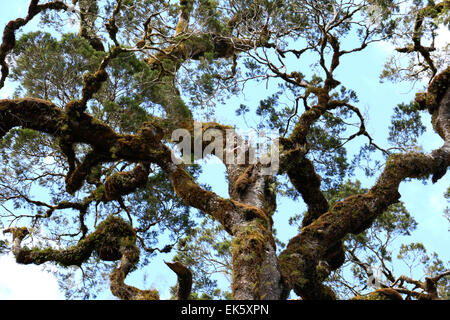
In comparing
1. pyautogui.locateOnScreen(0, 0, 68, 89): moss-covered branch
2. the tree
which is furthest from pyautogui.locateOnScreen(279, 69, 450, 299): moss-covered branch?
pyautogui.locateOnScreen(0, 0, 68, 89): moss-covered branch


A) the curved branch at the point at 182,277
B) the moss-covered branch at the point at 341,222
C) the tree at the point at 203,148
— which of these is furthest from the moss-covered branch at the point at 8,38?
the moss-covered branch at the point at 341,222

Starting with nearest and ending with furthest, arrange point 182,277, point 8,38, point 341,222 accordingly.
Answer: point 182,277 < point 341,222 < point 8,38

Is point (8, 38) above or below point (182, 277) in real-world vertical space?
above

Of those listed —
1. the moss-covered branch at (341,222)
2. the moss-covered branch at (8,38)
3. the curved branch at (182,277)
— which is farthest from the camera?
the moss-covered branch at (8,38)

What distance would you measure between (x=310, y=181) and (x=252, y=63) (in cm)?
373

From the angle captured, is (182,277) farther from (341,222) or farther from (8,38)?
(8,38)

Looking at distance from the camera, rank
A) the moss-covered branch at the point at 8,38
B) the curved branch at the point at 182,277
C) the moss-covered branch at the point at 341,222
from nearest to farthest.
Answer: the curved branch at the point at 182,277 → the moss-covered branch at the point at 341,222 → the moss-covered branch at the point at 8,38

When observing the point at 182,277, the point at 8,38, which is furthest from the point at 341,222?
the point at 8,38

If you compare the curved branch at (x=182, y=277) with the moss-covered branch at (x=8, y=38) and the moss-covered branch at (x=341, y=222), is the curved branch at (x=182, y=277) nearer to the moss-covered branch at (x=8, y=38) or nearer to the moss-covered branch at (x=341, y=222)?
the moss-covered branch at (x=341, y=222)

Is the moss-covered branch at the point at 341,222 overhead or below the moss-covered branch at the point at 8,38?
below

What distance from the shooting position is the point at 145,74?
925 cm

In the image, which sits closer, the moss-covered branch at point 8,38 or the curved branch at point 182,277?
the curved branch at point 182,277

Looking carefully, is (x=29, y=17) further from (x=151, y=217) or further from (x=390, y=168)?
(x=390, y=168)

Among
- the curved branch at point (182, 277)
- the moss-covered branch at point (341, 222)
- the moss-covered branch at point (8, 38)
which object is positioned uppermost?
the moss-covered branch at point (8, 38)
